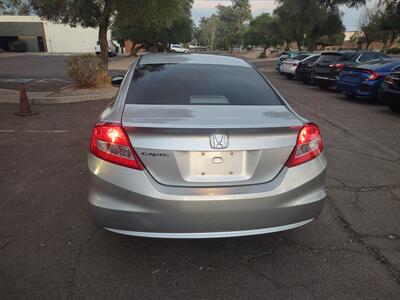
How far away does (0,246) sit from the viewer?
130 inches

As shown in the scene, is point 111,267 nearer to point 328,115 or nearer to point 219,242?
point 219,242

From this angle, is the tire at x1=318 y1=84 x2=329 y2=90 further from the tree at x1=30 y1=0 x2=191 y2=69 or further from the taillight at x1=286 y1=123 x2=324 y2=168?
the taillight at x1=286 y1=123 x2=324 y2=168

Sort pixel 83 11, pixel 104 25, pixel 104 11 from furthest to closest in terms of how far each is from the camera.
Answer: pixel 104 25 → pixel 83 11 → pixel 104 11

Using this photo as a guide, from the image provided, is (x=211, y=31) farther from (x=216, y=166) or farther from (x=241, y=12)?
(x=216, y=166)

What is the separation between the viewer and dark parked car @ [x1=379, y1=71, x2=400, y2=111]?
9219 mm

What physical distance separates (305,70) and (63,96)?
11.5 meters

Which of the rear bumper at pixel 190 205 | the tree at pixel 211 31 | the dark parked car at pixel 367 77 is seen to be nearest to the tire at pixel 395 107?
the dark parked car at pixel 367 77

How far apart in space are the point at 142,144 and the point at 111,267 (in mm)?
1099

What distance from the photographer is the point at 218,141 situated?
8.57 feet

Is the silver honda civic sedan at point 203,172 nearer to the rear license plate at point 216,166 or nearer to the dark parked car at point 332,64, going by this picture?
the rear license plate at point 216,166

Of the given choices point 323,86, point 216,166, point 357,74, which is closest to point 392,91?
point 357,74

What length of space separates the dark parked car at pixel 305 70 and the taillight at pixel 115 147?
16.2m

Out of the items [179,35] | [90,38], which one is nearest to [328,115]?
[179,35]

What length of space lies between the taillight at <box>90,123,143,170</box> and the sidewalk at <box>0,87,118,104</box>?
8.71 meters
